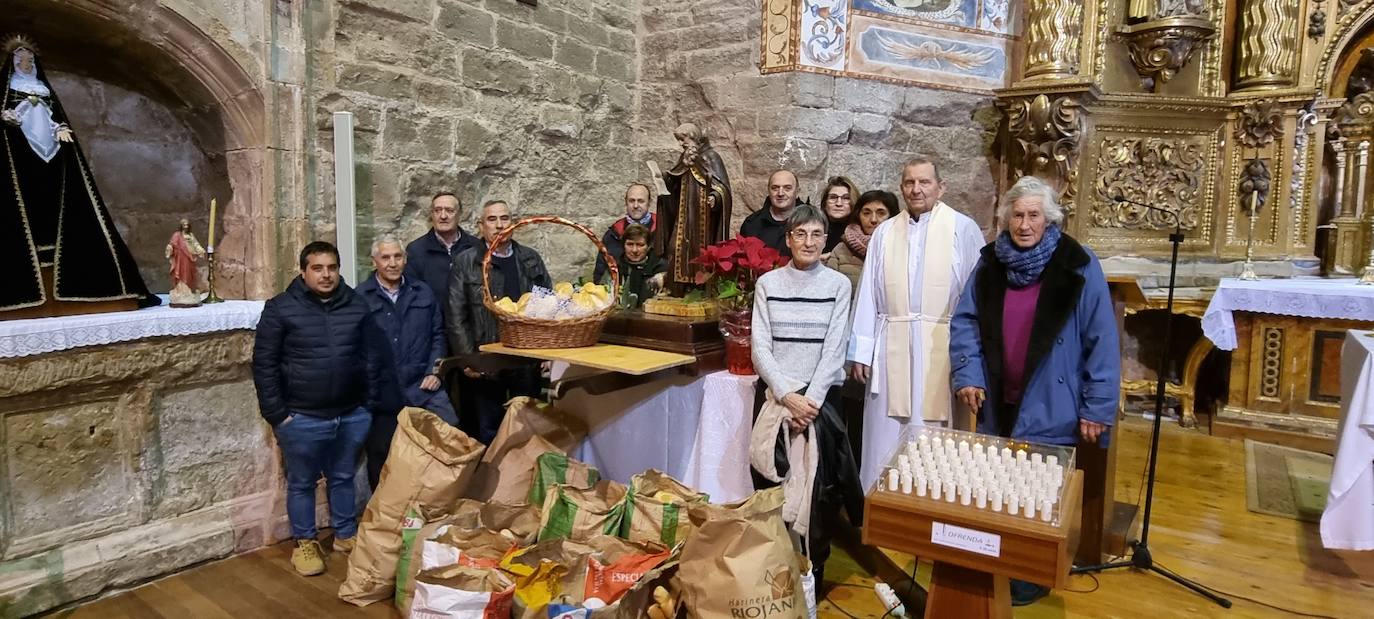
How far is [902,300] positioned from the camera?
11.8 feet

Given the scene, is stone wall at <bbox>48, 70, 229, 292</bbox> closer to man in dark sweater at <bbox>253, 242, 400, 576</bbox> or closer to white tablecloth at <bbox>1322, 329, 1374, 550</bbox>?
man in dark sweater at <bbox>253, 242, 400, 576</bbox>

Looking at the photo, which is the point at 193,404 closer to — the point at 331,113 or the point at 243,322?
the point at 243,322

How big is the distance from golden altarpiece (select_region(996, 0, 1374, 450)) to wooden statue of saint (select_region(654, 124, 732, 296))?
320cm

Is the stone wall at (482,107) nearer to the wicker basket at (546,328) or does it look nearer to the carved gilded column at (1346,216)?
the wicker basket at (546,328)

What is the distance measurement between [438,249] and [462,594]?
6.88 feet

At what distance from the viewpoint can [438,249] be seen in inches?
165

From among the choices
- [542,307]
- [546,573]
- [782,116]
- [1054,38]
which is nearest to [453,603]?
[546,573]

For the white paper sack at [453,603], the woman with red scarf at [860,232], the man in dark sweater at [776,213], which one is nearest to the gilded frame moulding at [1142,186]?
the woman with red scarf at [860,232]

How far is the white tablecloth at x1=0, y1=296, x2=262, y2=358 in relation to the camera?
9.83 ft

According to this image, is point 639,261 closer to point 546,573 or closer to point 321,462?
point 321,462

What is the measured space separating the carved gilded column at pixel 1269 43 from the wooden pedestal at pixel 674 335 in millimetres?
5123

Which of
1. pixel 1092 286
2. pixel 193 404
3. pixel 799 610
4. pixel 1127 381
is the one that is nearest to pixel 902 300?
pixel 1092 286

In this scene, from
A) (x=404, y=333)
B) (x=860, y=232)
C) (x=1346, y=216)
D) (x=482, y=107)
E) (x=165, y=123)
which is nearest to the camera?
(x=404, y=333)

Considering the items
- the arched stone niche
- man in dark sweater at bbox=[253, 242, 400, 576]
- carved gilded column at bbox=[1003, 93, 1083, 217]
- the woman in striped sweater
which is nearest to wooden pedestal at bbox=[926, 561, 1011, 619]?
the woman in striped sweater
